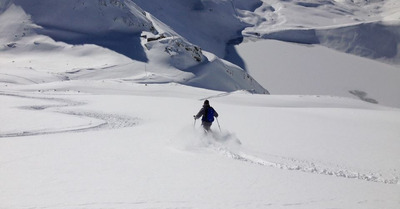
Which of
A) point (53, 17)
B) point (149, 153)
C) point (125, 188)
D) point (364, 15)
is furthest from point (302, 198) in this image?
point (364, 15)

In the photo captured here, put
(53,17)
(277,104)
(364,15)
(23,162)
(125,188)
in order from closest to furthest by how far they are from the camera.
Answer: (125,188), (23,162), (277,104), (53,17), (364,15)

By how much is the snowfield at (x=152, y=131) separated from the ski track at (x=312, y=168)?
0.06 metres

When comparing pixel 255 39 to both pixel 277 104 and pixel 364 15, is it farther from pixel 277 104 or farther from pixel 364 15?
pixel 277 104

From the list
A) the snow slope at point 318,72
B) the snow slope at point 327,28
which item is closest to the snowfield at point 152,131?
the snow slope at point 318,72

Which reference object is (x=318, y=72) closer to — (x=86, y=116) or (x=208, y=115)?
(x=86, y=116)

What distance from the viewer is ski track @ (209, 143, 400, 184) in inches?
421

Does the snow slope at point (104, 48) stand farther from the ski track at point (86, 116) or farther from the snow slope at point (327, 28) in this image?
the snow slope at point (327, 28)

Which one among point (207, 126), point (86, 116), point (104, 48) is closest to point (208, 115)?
point (207, 126)

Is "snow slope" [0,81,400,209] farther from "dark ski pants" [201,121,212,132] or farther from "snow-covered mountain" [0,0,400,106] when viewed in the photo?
"snow-covered mountain" [0,0,400,106]

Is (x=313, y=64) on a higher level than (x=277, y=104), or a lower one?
higher

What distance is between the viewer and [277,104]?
101 feet

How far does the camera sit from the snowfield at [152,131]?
812 centimetres

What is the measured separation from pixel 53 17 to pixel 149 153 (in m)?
52.5

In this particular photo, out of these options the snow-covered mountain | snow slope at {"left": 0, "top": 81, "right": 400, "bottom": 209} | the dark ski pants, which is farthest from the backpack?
the snow-covered mountain
